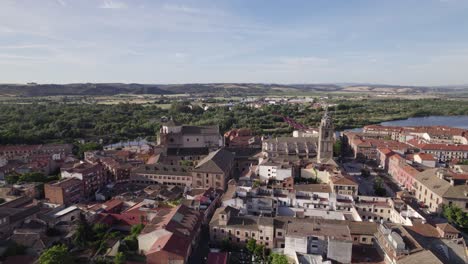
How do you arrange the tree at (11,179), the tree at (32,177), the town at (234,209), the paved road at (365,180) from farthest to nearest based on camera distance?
the tree at (11,179) < the tree at (32,177) < the paved road at (365,180) < the town at (234,209)

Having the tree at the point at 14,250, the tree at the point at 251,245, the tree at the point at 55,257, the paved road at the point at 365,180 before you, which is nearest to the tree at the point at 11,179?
the tree at the point at 14,250

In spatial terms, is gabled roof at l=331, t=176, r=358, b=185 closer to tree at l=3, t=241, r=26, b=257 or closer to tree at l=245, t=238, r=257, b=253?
tree at l=245, t=238, r=257, b=253

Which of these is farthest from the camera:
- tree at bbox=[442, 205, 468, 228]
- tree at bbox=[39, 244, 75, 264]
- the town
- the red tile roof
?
tree at bbox=[442, 205, 468, 228]

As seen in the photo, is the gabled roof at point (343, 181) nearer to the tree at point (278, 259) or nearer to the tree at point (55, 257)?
the tree at point (278, 259)

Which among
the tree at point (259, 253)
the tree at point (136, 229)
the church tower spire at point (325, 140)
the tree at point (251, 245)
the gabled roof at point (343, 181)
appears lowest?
the tree at point (259, 253)

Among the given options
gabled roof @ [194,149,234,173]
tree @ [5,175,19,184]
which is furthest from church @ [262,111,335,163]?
tree @ [5,175,19,184]

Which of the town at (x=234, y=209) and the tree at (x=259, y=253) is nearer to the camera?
the town at (x=234, y=209)

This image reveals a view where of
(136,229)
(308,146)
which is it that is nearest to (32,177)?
(136,229)

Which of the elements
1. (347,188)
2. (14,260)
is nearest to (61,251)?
(14,260)

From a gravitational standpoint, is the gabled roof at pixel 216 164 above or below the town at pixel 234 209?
above
